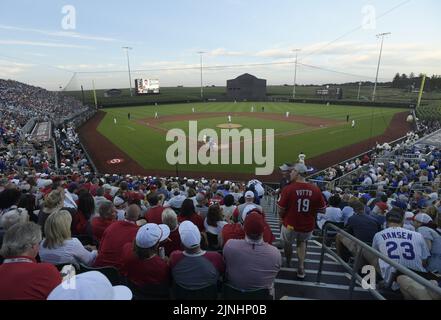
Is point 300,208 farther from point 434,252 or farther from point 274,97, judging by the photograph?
point 274,97

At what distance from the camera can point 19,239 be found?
9.00 ft

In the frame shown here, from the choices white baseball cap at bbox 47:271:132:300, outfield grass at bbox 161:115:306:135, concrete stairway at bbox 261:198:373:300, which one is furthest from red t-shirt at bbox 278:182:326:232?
→ outfield grass at bbox 161:115:306:135

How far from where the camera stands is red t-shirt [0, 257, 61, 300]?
7.82ft

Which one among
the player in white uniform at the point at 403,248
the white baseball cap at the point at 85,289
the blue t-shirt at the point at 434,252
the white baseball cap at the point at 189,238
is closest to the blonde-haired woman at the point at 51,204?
the white baseball cap at the point at 189,238

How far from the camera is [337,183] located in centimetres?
1653

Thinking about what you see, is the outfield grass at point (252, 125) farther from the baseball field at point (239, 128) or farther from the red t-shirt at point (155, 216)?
the red t-shirt at point (155, 216)

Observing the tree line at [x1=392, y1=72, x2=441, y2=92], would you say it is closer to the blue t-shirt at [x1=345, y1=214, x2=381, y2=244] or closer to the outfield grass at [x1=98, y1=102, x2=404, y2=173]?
the outfield grass at [x1=98, y1=102, x2=404, y2=173]

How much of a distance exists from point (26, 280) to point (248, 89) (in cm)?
8298

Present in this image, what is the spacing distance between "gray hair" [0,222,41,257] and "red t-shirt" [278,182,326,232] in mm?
3585

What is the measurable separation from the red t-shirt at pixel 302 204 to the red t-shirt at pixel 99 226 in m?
3.06

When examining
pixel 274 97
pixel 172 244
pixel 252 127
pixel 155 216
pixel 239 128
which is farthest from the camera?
pixel 274 97

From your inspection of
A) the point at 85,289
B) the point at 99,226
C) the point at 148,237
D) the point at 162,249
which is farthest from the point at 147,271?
the point at 99,226

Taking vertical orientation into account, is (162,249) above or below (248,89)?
below
